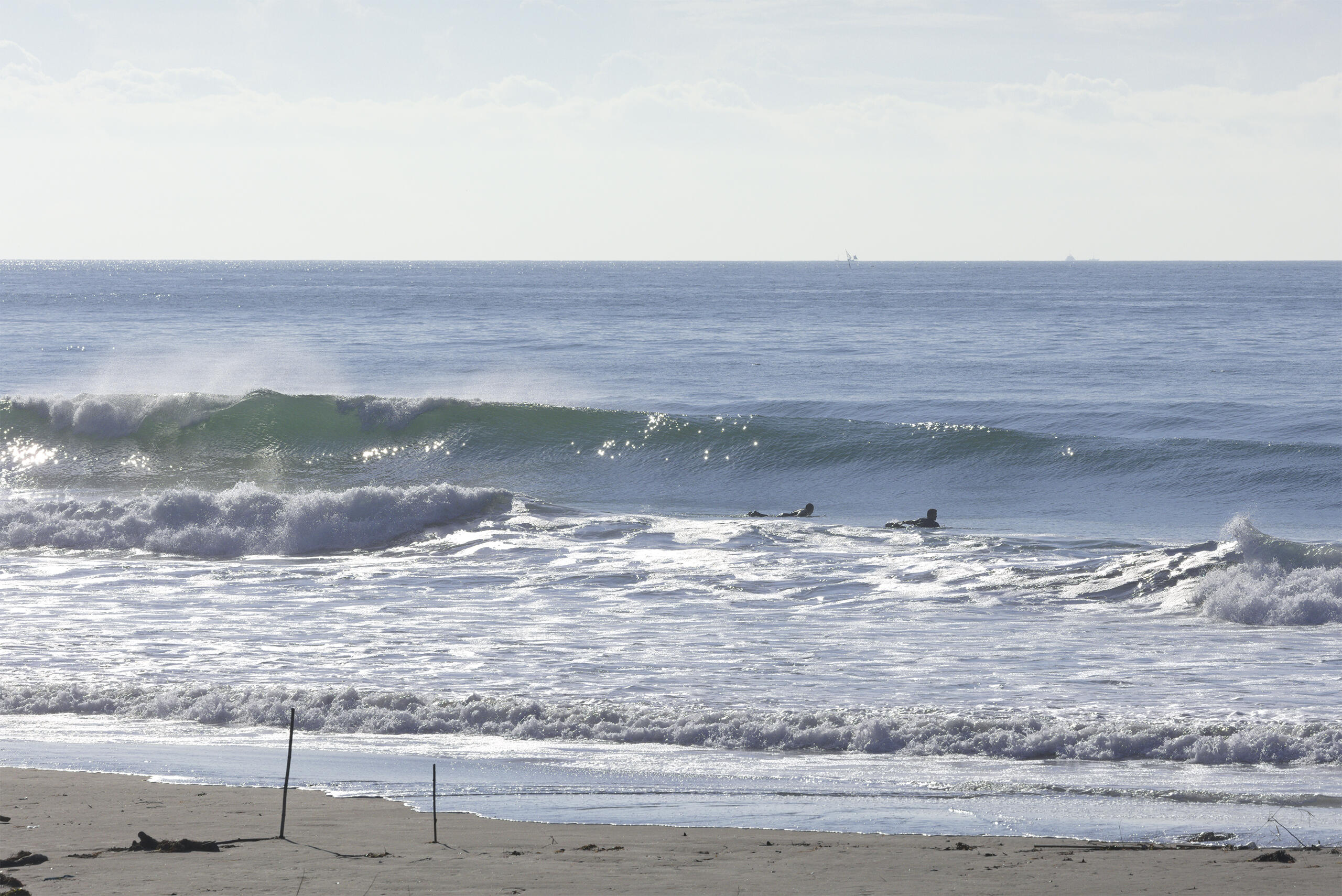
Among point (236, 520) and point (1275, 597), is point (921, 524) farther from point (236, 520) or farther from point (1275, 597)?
point (236, 520)

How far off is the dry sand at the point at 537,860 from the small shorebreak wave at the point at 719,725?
195 centimetres

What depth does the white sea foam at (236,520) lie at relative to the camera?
1650 cm

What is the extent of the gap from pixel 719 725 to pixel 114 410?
2182cm

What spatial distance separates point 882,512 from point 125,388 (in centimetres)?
2351

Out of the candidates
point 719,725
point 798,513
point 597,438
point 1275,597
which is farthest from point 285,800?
point 597,438

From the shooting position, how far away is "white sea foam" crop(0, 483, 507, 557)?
16.5 m

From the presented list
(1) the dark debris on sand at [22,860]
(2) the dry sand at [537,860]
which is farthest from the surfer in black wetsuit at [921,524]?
(1) the dark debris on sand at [22,860]

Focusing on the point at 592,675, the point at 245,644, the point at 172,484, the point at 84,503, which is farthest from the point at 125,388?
the point at 592,675

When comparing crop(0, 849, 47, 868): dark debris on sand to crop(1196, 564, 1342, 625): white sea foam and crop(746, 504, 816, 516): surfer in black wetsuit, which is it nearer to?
crop(1196, 564, 1342, 625): white sea foam

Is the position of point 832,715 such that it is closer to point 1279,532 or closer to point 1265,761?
point 1265,761

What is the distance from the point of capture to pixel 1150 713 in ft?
27.0

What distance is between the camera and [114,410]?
25.9 meters

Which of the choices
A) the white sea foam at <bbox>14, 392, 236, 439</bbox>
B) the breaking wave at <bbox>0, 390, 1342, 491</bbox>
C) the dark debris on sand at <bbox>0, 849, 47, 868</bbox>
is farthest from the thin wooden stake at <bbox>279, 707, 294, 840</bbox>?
the white sea foam at <bbox>14, 392, 236, 439</bbox>

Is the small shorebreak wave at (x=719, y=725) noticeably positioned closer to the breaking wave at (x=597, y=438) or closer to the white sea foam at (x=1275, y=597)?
the white sea foam at (x=1275, y=597)
